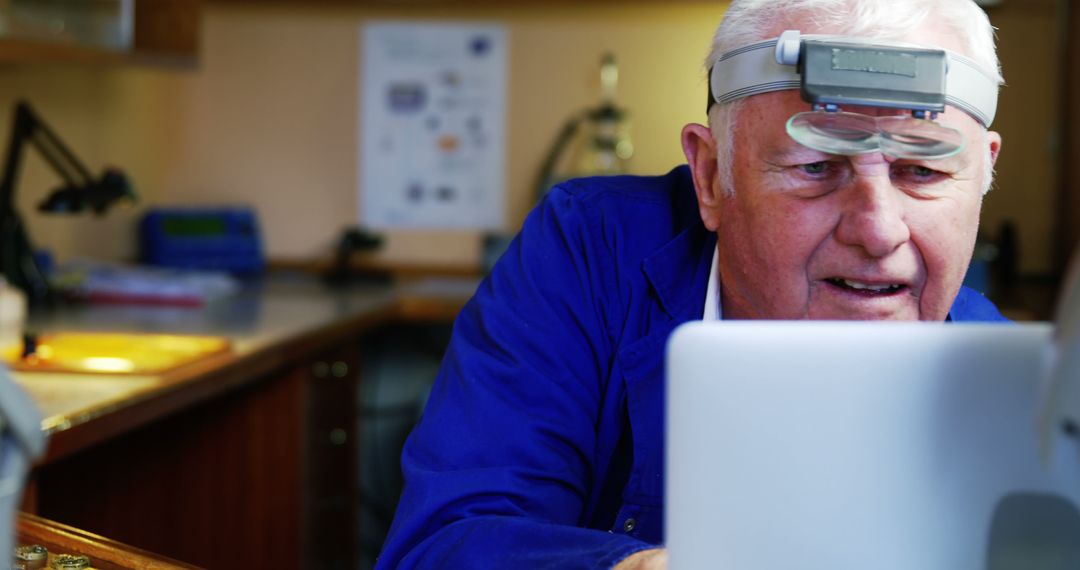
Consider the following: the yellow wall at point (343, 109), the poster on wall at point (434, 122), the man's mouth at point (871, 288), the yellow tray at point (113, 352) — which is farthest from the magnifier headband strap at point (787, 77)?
the poster on wall at point (434, 122)

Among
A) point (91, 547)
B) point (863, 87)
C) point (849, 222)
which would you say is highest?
point (863, 87)

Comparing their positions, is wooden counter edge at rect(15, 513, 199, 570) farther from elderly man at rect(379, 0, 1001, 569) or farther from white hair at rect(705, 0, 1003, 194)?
white hair at rect(705, 0, 1003, 194)

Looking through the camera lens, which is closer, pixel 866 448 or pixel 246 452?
pixel 866 448

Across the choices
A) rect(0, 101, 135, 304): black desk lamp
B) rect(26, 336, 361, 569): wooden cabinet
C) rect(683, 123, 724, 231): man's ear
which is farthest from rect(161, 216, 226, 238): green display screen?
rect(683, 123, 724, 231): man's ear

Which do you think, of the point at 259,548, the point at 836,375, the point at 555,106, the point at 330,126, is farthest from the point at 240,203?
the point at 836,375

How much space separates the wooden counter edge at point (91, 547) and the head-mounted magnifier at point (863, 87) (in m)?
0.60

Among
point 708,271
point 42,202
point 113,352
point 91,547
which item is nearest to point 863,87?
point 708,271

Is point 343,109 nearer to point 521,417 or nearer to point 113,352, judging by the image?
point 113,352

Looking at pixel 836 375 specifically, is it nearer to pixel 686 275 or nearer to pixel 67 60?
pixel 686 275

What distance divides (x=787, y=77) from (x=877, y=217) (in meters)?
0.15

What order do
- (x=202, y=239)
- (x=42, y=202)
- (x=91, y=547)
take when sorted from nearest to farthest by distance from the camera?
(x=91, y=547), (x=42, y=202), (x=202, y=239)

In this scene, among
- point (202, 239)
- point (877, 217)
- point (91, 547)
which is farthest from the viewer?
point (202, 239)

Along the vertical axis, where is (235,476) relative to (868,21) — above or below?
below

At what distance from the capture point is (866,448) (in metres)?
0.58
